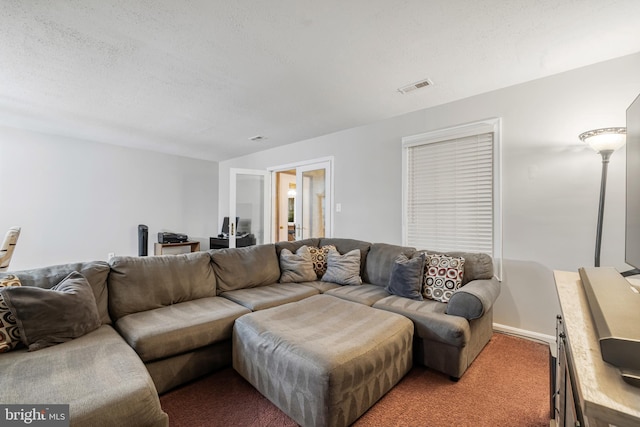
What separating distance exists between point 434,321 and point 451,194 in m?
1.64

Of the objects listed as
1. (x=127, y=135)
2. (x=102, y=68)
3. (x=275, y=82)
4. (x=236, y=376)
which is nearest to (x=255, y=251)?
(x=236, y=376)

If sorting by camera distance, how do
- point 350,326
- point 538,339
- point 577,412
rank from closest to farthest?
point 577,412, point 350,326, point 538,339

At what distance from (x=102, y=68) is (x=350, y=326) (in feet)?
9.68

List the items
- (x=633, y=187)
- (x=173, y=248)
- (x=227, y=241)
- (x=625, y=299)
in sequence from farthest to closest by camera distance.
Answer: (x=227, y=241)
(x=173, y=248)
(x=633, y=187)
(x=625, y=299)

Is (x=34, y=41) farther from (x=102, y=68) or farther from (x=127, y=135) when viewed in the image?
(x=127, y=135)

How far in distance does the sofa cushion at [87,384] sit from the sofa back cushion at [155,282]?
0.58 m

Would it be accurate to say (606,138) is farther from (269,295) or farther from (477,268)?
(269,295)

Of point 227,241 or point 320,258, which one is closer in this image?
point 320,258

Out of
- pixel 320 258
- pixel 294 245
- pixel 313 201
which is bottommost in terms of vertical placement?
pixel 320 258

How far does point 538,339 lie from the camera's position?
256 centimetres

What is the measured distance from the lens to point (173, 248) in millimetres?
5668

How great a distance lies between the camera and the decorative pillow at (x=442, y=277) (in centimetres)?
242

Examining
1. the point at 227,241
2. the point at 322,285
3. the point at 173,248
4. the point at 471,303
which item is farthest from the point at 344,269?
the point at 173,248

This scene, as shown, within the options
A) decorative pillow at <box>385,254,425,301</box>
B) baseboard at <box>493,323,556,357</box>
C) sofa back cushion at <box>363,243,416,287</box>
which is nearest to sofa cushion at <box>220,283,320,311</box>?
sofa back cushion at <box>363,243,416,287</box>
